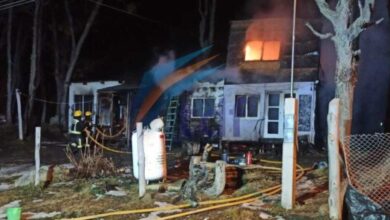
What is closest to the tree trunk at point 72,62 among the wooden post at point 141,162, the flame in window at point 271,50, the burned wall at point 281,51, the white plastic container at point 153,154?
the burned wall at point 281,51

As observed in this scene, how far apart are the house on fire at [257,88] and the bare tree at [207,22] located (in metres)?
7.11

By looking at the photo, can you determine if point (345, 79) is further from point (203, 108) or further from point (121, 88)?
point (121, 88)

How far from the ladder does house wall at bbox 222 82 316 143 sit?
2301 mm

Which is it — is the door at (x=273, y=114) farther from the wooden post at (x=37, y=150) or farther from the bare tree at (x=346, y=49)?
the wooden post at (x=37, y=150)

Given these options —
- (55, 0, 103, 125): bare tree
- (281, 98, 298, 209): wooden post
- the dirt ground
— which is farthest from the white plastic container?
(55, 0, 103, 125): bare tree

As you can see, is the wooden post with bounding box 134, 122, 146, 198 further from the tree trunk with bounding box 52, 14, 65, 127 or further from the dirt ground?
the tree trunk with bounding box 52, 14, 65, 127

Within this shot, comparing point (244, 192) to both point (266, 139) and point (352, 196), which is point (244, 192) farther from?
point (266, 139)

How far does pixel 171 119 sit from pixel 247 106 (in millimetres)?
3498

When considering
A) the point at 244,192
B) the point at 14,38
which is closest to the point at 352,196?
the point at 244,192

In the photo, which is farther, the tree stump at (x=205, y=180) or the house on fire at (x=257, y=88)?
the house on fire at (x=257, y=88)

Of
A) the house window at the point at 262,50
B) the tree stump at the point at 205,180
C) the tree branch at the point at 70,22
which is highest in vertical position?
the tree branch at the point at 70,22

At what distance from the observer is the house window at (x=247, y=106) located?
2014 centimetres

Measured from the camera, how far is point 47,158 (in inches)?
677

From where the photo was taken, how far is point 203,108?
70.6 feet
